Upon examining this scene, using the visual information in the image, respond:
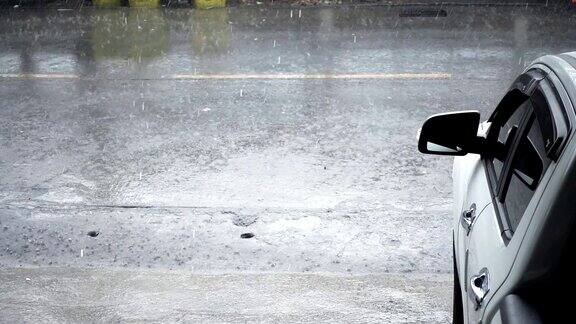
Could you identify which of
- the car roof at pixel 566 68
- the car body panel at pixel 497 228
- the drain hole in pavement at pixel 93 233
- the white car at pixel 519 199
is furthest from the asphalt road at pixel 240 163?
Result: the car roof at pixel 566 68

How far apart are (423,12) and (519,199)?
1133cm

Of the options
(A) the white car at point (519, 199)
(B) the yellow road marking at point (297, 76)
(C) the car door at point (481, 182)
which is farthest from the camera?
(B) the yellow road marking at point (297, 76)

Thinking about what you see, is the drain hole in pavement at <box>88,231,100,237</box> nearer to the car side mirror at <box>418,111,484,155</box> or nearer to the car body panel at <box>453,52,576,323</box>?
the car body panel at <box>453,52,576,323</box>

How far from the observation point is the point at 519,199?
117 inches

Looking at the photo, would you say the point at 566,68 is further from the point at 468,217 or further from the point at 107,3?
the point at 107,3

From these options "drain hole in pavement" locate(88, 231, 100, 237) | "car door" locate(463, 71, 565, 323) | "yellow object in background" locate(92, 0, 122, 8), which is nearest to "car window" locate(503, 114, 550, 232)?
"car door" locate(463, 71, 565, 323)

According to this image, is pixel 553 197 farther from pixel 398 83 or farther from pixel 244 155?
pixel 398 83

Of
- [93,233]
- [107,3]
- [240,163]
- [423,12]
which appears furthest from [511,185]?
[107,3]

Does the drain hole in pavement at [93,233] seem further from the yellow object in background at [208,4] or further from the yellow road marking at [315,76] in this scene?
the yellow object in background at [208,4]

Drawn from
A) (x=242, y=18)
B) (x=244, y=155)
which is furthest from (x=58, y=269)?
(x=242, y=18)

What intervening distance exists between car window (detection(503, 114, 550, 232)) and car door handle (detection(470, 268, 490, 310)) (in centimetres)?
21

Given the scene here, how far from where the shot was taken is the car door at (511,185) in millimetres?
2721

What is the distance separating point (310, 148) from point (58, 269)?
318 centimetres

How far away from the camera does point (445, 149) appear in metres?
3.69
